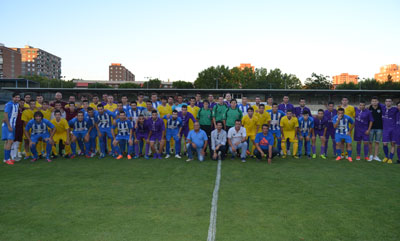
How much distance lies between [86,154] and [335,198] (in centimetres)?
690

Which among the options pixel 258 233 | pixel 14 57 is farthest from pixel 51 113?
pixel 14 57

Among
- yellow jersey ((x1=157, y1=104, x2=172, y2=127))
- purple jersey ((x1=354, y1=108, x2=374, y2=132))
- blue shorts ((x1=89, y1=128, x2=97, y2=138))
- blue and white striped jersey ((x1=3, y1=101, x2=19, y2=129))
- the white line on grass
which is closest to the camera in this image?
the white line on grass

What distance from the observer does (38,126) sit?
307 inches

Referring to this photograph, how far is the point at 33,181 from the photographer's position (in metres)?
5.59

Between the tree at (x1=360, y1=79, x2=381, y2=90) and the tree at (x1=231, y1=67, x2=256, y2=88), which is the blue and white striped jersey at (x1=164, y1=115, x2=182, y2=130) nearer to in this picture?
the tree at (x1=360, y1=79, x2=381, y2=90)

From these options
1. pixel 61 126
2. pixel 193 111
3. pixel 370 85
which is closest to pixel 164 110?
pixel 193 111

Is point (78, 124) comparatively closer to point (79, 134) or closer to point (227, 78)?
point (79, 134)

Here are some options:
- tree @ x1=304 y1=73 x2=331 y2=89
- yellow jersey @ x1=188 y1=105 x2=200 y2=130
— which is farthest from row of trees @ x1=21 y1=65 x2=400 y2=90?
yellow jersey @ x1=188 y1=105 x2=200 y2=130

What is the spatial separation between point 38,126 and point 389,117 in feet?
32.8

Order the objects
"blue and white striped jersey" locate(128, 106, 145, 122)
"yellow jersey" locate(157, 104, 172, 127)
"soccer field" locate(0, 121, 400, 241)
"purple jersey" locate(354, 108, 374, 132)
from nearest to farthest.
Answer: "soccer field" locate(0, 121, 400, 241) → "purple jersey" locate(354, 108, 374, 132) → "blue and white striped jersey" locate(128, 106, 145, 122) → "yellow jersey" locate(157, 104, 172, 127)

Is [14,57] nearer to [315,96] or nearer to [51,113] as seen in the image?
[315,96]

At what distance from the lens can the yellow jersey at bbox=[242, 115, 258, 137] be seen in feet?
27.5

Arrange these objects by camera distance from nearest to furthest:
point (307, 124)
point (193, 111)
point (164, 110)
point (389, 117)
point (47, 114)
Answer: point (389, 117), point (307, 124), point (47, 114), point (164, 110), point (193, 111)

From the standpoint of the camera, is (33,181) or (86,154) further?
(86,154)
